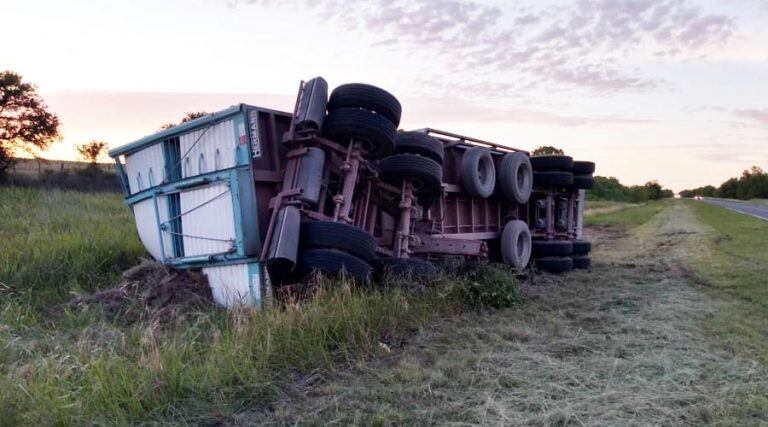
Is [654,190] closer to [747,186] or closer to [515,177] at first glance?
[747,186]

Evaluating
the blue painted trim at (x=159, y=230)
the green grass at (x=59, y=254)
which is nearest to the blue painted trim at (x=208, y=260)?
the blue painted trim at (x=159, y=230)

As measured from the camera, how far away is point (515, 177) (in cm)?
973

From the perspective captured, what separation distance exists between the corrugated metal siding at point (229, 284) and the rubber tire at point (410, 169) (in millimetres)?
2185

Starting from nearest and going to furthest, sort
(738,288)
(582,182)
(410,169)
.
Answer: (410,169)
(738,288)
(582,182)

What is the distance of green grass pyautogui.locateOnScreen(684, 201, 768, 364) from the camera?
5.34 metres

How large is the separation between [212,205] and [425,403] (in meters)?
3.82

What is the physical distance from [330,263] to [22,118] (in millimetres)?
23524

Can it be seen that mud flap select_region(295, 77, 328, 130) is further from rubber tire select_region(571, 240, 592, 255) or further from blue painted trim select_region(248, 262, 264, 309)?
rubber tire select_region(571, 240, 592, 255)

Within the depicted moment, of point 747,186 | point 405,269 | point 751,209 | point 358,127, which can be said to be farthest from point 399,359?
point 747,186

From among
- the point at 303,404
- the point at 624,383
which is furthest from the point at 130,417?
the point at 624,383

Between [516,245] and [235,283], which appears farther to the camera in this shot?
[516,245]

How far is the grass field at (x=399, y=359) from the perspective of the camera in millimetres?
3674

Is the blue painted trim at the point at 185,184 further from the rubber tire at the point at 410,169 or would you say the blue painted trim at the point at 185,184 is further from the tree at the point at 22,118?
the tree at the point at 22,118

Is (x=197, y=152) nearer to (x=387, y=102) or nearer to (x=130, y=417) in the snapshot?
(x=387, y=102)
